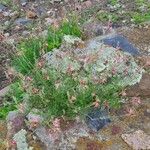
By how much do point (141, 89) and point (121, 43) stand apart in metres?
1.13

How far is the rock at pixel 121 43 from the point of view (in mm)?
6991

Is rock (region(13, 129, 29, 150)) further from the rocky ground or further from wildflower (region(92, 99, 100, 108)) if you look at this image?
wildflower (region(92, 99, 100, 108))

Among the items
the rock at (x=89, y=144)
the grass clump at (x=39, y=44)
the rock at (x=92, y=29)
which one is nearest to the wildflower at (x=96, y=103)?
the rock at (x=89, y=144)

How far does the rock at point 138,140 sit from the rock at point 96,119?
1.01ft

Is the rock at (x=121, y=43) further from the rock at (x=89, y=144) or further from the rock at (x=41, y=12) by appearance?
the rock at (x=41, y=12)

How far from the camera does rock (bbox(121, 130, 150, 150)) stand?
5.43m

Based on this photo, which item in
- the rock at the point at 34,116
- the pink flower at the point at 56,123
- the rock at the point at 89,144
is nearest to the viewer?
the pink flower at the point at 56,123

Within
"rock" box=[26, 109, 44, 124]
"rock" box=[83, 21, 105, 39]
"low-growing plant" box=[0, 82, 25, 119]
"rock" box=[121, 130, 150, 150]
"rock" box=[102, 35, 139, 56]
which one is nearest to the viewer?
"rock" box=[121, 130, 150, 150]

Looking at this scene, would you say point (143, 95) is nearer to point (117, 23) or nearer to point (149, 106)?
point (149, 106)

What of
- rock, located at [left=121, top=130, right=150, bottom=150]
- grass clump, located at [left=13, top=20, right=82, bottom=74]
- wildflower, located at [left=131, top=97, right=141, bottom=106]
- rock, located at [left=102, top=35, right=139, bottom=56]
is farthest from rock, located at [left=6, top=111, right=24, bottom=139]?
rock, located at [left=102, top=35, right=139, bottom=56]

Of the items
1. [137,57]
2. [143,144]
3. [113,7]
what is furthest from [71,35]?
[143,144]

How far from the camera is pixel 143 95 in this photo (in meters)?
6.18

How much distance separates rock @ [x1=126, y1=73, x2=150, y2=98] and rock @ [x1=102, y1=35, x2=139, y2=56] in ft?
2.32

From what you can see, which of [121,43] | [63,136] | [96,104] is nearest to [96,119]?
[96,104]
